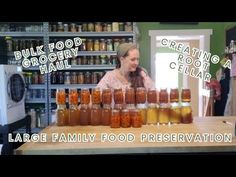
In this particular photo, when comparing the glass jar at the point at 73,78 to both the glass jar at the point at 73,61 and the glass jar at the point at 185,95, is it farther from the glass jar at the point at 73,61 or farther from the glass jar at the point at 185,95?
the glass jar at the point at 185,95

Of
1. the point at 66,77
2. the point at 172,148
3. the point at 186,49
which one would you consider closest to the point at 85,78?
the point at 66,77

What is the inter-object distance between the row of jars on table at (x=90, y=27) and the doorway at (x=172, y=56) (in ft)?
2.05

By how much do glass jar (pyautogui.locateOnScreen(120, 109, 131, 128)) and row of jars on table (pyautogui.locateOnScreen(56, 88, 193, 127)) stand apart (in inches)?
0.9

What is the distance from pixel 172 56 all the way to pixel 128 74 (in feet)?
1.50

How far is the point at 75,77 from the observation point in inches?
122

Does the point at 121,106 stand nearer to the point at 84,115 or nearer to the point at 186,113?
the point at 84,115

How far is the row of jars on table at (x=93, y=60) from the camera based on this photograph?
3127 millimetres

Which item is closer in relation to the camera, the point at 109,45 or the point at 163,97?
the point at 163,97

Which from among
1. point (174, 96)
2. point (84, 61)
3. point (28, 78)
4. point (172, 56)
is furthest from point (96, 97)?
point (84, 61)

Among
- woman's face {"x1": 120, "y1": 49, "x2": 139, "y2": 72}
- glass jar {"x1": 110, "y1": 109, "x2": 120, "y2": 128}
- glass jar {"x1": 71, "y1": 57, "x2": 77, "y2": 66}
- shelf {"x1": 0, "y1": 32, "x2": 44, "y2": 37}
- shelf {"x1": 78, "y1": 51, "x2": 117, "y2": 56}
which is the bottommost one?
glass jar {"x1": 110, "y1": 109, "x2": 120, "y2": 128}

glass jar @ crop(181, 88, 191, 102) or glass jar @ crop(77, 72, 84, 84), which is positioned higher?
glass jar @ crop(77, 72, 84, 84)

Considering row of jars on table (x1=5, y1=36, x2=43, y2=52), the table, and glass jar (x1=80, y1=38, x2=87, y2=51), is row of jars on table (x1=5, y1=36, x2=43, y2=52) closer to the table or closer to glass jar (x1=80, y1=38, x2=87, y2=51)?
glass jar (x1=80, y1=38, x2=87, y2=51)

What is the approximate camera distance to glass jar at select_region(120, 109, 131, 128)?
1613 mm

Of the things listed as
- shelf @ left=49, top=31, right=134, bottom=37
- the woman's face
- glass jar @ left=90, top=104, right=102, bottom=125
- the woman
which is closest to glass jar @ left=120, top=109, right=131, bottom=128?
glass jar @ left=90, top=104, right=102, bottom=125
